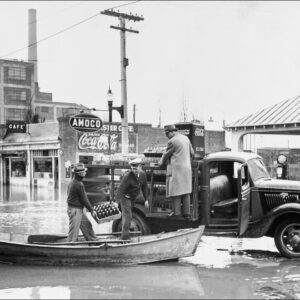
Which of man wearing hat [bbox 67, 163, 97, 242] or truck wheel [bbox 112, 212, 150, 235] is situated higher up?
man wearing hat [bbox 67, 163, 97, 242]

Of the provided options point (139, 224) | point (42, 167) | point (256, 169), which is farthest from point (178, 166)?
point (42, 167)

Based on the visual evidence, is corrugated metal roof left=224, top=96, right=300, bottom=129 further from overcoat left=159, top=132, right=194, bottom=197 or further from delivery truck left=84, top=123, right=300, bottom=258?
overcoat left=159, top=132, right=194, bottom=197

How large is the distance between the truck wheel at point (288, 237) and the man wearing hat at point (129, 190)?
8.51ft

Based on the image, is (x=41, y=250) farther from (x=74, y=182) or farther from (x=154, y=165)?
(x=154, y=165)

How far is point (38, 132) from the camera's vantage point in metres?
41.3

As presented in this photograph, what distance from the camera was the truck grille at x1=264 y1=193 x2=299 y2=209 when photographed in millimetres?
10227

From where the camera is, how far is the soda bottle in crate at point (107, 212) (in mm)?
10328

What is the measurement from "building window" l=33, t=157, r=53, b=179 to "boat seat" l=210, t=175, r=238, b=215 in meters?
29.6

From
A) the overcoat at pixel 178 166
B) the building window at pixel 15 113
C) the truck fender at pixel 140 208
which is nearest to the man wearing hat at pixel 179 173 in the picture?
the overcoat at pixel 178 166

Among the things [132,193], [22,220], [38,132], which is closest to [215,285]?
[132,193]

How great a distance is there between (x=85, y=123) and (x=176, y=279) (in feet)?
57.0

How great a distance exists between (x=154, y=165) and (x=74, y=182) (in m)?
1.75

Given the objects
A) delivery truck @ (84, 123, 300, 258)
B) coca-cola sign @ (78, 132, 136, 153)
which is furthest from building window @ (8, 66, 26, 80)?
delivery truck @ (84, 123, 300, 258)

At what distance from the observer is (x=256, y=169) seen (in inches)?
423
